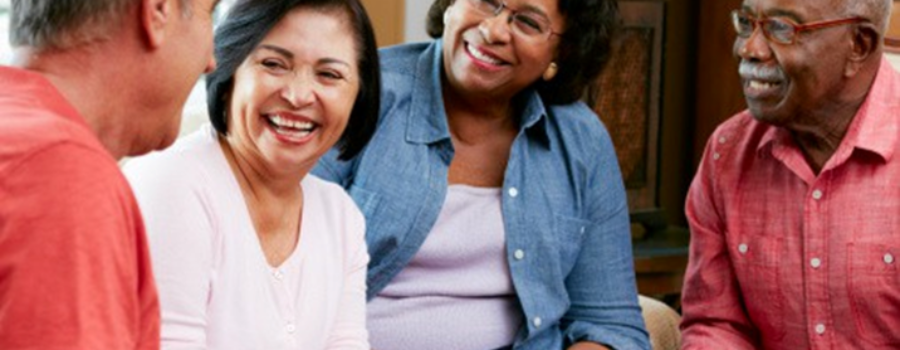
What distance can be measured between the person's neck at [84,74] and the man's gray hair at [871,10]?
1.23 metres

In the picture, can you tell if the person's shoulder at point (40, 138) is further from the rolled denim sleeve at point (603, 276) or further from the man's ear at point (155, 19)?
the rolled denim sleeve at point (603, 276)

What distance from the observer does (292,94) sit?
1795mm

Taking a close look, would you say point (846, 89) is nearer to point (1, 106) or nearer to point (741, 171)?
point (741, 171)

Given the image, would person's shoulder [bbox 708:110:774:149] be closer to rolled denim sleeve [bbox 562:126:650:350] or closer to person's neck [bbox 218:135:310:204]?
rolled denim sleeve [bbox 562:126:650:350]

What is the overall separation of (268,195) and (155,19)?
740 mm

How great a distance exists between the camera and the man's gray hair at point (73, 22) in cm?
111

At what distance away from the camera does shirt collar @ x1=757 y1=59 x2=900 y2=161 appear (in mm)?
2041

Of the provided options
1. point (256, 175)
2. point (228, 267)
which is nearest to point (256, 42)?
point (256, 175)

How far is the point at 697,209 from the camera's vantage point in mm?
2273

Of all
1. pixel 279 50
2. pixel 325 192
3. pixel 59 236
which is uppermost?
pixel 59 236

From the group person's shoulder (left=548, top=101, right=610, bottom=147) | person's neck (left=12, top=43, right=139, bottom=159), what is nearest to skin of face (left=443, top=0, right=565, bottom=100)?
person's shoulder (left=548, top=101, right=610, bottom=147)

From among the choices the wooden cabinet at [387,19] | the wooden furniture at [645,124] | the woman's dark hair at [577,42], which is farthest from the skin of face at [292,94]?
the wooden furniture at [645,124]

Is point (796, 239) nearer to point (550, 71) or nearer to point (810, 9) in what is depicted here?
point (810, 9)

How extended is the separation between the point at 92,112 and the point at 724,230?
1338 mm
